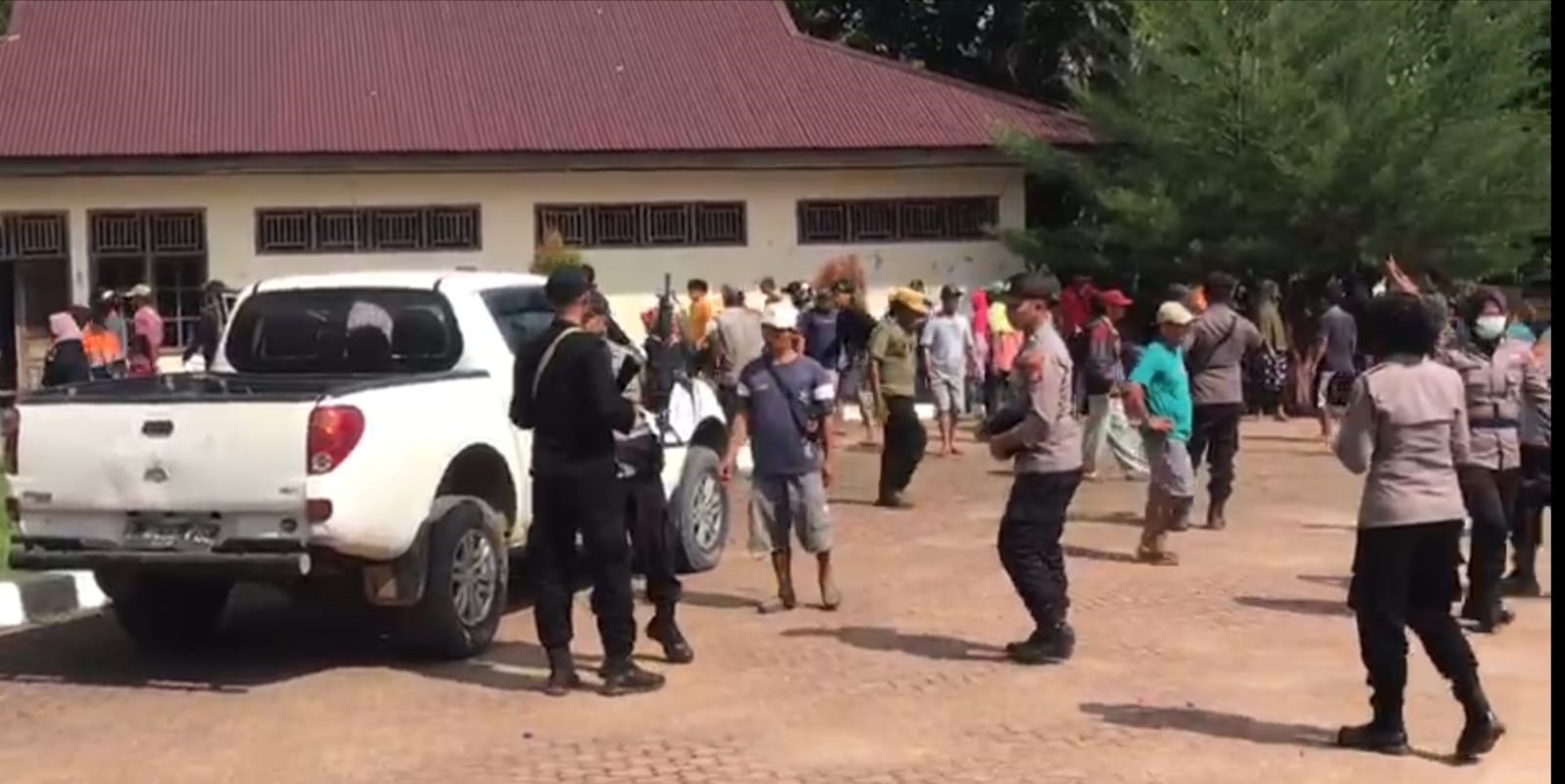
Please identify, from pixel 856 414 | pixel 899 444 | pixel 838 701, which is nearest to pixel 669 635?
pixel 838 701

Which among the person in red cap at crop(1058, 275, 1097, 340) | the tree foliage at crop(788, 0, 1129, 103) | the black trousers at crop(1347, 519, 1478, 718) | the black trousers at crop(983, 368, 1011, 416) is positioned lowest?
the black trousers at crop(1347, 519, 1478, 718)

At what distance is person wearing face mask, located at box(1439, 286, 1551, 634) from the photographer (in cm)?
1003

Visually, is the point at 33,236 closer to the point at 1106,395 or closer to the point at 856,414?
the point at 856,414

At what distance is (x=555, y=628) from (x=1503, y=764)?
12.8 ft

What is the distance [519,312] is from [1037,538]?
3.17 metres

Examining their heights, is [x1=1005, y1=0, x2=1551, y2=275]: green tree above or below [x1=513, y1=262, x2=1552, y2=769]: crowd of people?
above

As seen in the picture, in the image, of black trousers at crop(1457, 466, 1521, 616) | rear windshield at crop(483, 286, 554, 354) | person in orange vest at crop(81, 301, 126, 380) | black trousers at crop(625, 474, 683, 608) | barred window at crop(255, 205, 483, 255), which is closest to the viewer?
black trousers at crop(625, 474, 683, 608)

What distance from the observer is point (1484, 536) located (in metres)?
10.1

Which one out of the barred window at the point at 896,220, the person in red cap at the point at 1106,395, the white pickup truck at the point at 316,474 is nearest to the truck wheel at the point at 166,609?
the white pickup truck at the point at 316,474

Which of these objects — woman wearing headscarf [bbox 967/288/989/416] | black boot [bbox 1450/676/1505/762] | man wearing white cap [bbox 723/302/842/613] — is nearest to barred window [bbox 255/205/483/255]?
woman wearing headscarf [bbox 967/288/989/416]

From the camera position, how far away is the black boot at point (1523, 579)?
11258 millimetres

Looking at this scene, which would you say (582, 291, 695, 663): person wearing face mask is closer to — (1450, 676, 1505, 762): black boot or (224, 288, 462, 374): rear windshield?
(224, 288, 462, 374): rear windshield

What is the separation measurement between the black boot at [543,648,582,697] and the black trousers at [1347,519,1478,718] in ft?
11.1

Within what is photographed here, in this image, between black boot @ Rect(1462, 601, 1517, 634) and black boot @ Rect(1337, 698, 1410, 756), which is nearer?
black boot @ Rect(1337, 698, 1410, 756)
